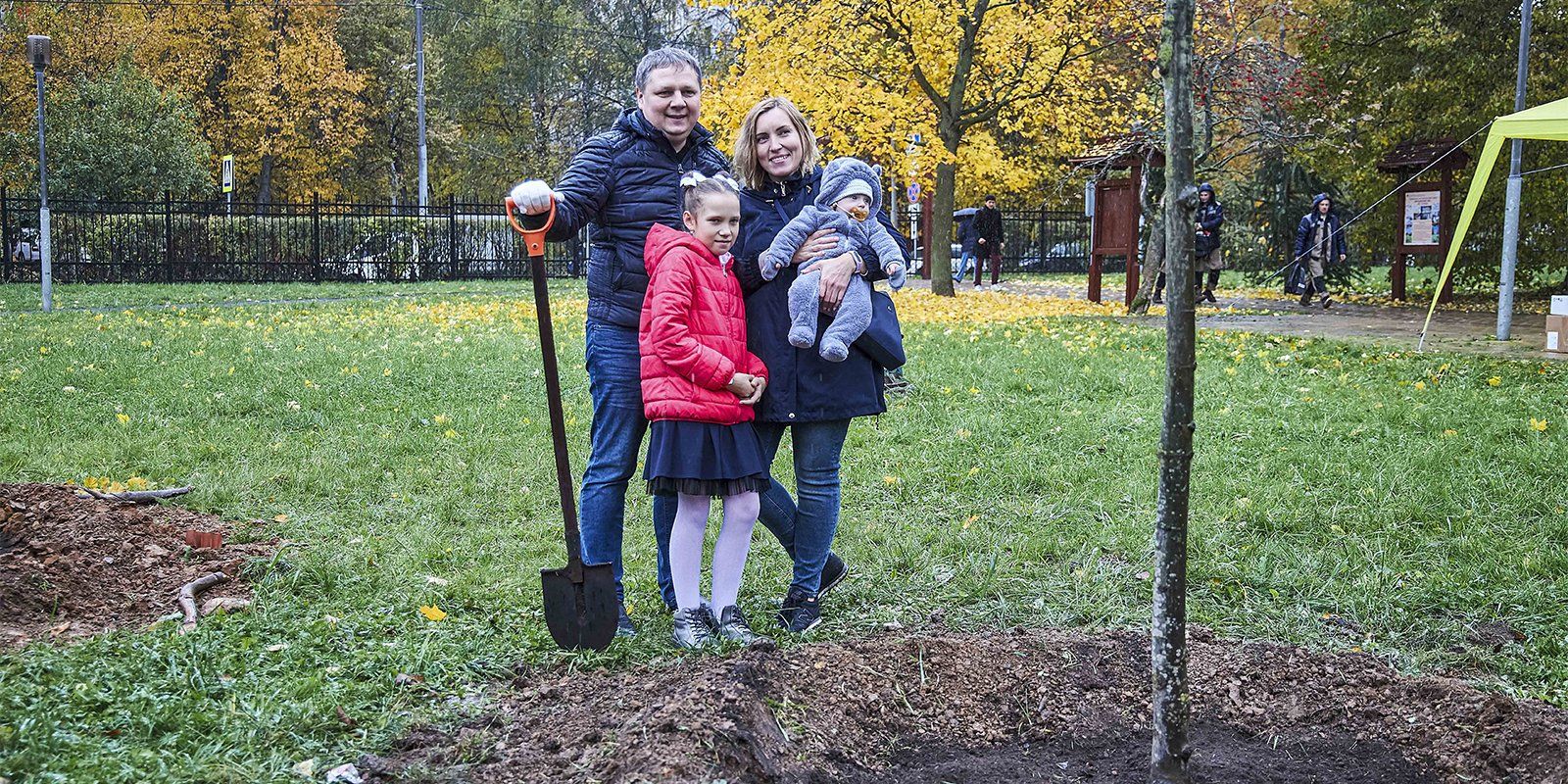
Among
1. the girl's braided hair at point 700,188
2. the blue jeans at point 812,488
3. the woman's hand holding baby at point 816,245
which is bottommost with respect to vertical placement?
the blue jeans at point 812,488

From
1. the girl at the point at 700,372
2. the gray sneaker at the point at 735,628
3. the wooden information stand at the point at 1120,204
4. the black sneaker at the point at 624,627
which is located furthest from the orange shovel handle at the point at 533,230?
the wooden information stand at the point at 1120,204

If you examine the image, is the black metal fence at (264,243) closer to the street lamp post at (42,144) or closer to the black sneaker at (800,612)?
the street lamp post at (42,144)

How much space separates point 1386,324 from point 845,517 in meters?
10.9

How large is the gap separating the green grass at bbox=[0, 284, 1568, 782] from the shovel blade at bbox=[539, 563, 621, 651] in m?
0.08

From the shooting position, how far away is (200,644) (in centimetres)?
349

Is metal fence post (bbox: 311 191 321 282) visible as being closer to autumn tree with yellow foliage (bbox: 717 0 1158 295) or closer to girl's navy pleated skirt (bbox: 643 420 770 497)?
autumn tree with yellow foliage (bbox: 717 0 1158 295)

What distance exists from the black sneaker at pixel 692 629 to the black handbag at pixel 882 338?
977mm

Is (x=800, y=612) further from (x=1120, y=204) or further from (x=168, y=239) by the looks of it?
(x=168, y=239)

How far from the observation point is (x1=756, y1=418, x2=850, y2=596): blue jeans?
3.90 meters

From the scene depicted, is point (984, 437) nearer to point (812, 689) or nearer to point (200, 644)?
point (812, 689)

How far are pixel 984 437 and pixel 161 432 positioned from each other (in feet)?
15.3

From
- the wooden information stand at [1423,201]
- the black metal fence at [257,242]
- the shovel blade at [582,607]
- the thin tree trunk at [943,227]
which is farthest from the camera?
the black metal fence at [257,242]

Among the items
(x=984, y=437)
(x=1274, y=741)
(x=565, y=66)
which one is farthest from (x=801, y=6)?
(x=565, y=66)

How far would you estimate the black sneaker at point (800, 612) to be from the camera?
3961 millimetres
